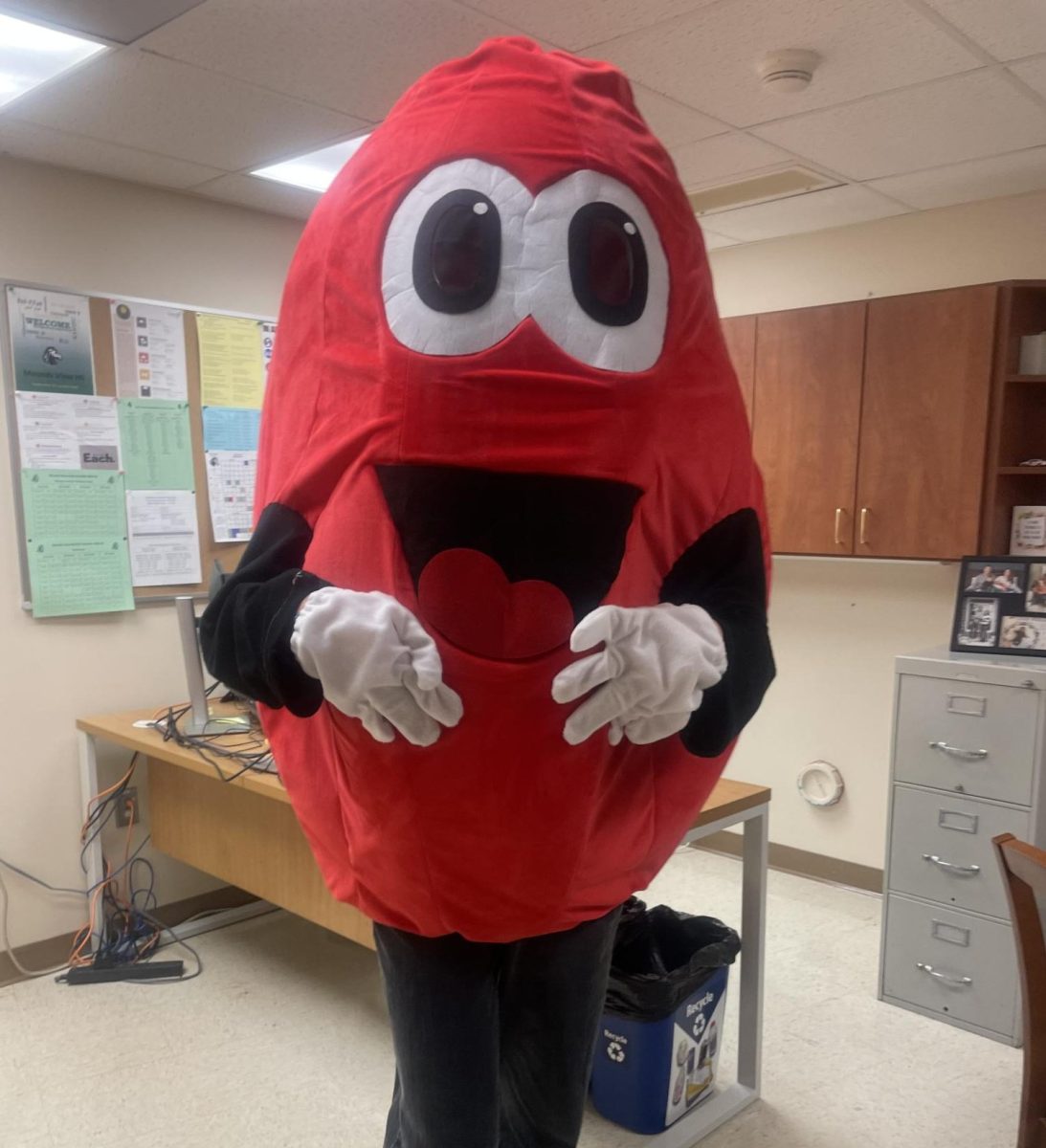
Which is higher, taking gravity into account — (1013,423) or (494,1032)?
(1013,423)

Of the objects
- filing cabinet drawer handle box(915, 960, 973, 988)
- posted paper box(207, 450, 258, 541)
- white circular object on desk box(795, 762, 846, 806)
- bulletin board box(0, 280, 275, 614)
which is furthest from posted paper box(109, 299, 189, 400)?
filing cabinet drawer handle box(915, 960, 973, 988)

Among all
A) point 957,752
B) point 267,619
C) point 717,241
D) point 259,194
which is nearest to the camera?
point 267,619

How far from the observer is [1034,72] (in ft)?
6.94

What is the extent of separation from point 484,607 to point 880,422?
8.26ft

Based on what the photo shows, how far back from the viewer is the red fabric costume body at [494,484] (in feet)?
3.00

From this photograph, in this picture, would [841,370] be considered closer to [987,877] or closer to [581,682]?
[987,877]

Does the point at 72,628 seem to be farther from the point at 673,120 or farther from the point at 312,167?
the point at 673,120

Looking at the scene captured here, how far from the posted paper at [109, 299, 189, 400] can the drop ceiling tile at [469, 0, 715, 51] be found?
160cm

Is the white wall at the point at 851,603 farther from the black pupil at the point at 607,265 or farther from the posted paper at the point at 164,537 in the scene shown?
the black pupil at the point at 607,265

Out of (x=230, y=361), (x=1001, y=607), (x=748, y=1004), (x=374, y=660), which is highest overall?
(x=230, y=361)

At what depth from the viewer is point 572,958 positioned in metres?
1.12

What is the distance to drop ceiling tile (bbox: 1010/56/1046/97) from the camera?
2.07 meters

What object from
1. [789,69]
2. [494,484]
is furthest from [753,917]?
[789,69]

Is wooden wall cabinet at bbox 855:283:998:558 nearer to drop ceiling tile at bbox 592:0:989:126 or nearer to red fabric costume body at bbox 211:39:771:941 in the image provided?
drop ceiling tile at bbox 592:0:989:126
